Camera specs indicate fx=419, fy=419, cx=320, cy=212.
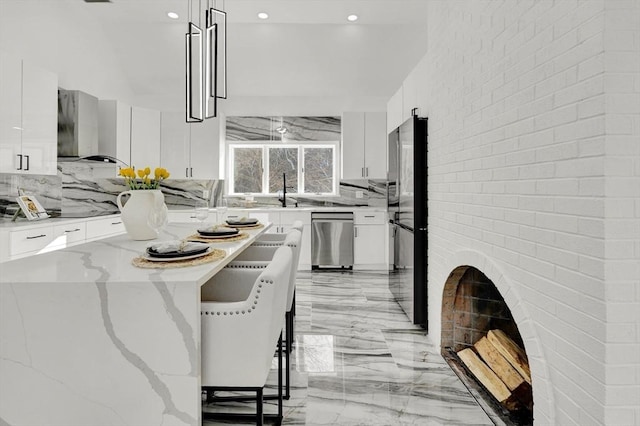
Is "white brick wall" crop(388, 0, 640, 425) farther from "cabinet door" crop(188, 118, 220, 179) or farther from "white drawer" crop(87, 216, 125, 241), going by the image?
"cabinet door" crop(188, 118, 220, 179)

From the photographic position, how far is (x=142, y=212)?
7.00 feet

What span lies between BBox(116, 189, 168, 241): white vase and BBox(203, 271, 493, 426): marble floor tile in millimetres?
995

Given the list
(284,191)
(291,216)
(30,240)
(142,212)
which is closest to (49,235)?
(30,240)

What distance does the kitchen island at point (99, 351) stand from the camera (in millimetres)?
1277

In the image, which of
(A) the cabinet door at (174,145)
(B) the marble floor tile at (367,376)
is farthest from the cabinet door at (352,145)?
(B) the marble floor tile at (367,376)

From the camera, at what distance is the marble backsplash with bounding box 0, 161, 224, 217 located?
4171 millimetres

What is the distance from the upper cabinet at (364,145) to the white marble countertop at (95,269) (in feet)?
14.2

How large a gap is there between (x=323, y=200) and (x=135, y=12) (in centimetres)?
348

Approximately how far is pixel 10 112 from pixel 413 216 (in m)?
3.52

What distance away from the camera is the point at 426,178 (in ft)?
10.9

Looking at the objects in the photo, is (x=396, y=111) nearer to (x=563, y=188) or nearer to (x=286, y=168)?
(x=286, y=168)

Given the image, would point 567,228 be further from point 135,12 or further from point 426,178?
point 135,12

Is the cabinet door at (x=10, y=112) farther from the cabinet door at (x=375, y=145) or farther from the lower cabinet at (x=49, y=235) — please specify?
the cabinet door at (x=375, y=145)

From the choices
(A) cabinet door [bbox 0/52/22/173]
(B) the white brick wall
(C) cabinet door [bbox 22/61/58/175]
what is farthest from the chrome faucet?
(B) the white brick wall
